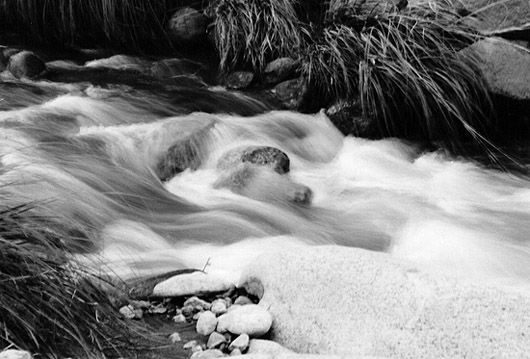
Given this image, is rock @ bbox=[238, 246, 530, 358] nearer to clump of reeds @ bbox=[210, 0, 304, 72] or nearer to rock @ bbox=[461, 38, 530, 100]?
rock @ bbox=[461, 38, 530, 100]

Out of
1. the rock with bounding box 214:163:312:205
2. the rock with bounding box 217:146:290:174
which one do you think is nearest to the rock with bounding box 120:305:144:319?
the rock with bounding box 214:163:312:205

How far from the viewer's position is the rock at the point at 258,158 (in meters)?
5.27

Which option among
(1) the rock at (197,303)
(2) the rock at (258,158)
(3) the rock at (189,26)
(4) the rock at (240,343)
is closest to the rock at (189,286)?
(1) the rock at (197,303)

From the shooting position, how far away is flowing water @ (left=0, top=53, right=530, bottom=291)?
13.3ft

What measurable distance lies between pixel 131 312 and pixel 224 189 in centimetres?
207

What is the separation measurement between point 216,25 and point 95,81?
143cm

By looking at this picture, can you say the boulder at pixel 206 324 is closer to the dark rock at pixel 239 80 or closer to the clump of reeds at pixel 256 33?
the dark rock at pixel 239 80

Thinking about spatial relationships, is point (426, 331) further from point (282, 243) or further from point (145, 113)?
point (145, 113)

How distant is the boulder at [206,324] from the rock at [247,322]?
3cm

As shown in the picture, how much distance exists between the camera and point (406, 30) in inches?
252

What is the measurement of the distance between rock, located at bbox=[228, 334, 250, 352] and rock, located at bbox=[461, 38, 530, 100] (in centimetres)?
422

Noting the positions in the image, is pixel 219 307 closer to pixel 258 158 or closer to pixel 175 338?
pixel 175 338

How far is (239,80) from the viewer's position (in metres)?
6.87

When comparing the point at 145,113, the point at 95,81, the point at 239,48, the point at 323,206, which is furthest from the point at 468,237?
the point at 95,81
